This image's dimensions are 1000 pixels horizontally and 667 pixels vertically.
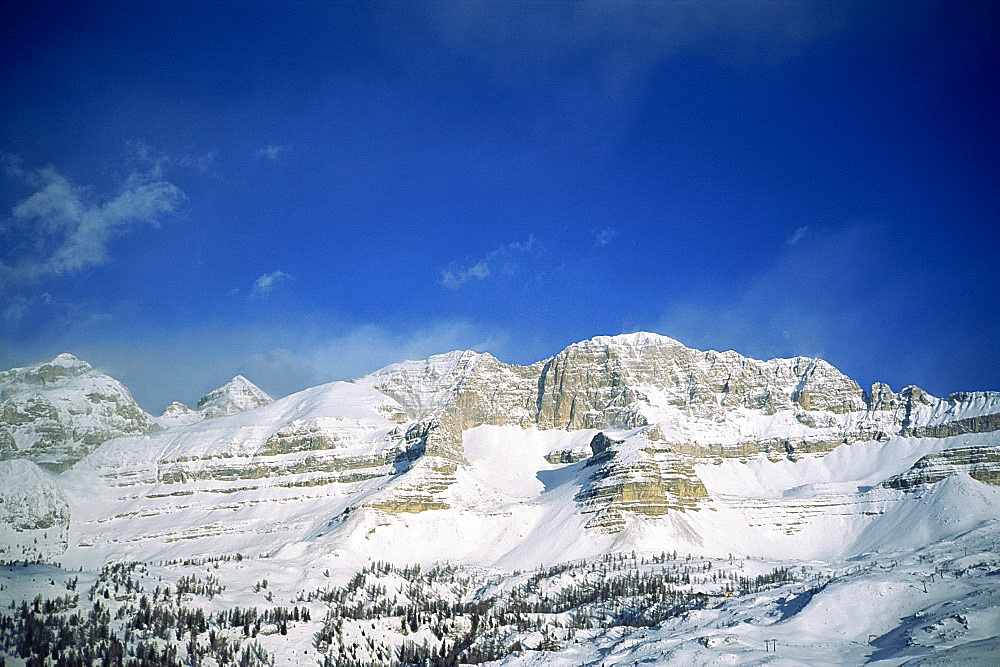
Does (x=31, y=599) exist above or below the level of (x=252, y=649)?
above

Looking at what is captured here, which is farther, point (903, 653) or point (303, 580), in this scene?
point (303, 580)

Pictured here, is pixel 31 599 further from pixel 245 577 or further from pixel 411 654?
pixel 245 577

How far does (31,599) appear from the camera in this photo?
89250 millimetres

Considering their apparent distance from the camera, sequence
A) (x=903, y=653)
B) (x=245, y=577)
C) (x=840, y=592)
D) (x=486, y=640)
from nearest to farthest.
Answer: (x=903, y=653)
(x=840, y=592)
(x=486, y=640)
(x=245, y=577)

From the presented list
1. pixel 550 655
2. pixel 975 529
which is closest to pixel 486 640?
pixel 550 655

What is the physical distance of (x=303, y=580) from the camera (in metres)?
148

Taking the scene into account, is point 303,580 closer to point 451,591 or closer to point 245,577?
A: point 245,577

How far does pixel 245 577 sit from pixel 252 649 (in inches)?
1866

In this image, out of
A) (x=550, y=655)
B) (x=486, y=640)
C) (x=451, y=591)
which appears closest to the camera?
(x=550, y=655)

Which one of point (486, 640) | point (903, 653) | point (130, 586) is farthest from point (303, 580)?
point (903, 653)

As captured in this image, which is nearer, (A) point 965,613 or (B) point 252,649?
(A) point 965,613

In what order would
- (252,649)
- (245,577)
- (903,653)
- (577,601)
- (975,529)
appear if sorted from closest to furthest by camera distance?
1. (903,653)
2. (252,649)
3. (245,577)
4. (577,601)
5. (975,529)

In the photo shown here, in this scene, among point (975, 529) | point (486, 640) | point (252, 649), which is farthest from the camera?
point (975, 529)

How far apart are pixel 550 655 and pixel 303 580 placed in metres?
75.9
